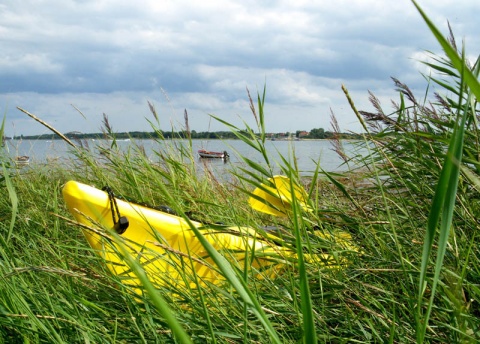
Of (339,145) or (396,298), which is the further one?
(339,145)

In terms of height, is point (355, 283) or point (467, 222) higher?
point (467, 222)

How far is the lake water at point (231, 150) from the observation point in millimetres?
2316

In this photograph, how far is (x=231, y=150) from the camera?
2426mm

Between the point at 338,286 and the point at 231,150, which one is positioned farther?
the point at 231,150

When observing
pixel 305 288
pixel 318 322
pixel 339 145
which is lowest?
pixel 318 322

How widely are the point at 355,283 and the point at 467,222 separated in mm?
421

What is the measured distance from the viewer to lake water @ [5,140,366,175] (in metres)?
2.32

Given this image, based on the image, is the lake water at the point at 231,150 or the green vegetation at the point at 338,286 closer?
the green vegetation at the point at 338,286

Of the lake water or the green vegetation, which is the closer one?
the green vegetation

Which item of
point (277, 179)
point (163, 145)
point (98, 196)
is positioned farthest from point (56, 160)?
point (277, 179)

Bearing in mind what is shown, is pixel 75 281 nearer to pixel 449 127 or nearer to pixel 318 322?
pixel 318 322

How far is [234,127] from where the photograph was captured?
2186mm

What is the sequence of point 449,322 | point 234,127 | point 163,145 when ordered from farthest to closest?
point 163,145, point 234,127, point 449,322

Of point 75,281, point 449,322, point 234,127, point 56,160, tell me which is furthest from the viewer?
point 56,160
